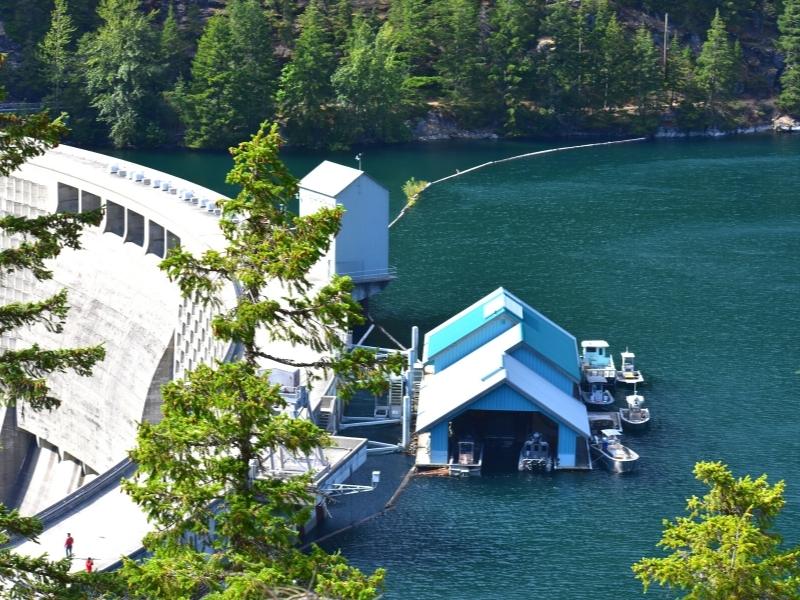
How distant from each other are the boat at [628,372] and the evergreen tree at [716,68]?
7914 cm

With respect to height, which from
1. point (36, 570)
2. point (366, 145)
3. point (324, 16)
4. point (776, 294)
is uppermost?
point (324, 16)

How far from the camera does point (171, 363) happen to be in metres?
67.4

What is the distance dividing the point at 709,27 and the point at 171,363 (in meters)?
99.9

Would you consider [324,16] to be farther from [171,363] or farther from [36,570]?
[36,570]

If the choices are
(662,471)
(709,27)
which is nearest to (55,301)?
(662,471)

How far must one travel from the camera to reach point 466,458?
59969 millimetres

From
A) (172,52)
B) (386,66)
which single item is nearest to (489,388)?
(386,66)

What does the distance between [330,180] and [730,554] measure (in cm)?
5022

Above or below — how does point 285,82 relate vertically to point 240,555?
above

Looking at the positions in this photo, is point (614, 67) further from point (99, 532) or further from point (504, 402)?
point (99, 532)

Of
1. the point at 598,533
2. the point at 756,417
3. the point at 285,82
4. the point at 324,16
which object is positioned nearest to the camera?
the point at 598,533

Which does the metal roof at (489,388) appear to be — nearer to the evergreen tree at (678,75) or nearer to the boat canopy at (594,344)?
the boat canopy at (594,344)

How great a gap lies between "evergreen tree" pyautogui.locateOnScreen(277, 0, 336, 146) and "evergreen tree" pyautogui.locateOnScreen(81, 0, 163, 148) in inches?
426

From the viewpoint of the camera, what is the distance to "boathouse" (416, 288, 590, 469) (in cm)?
6022
